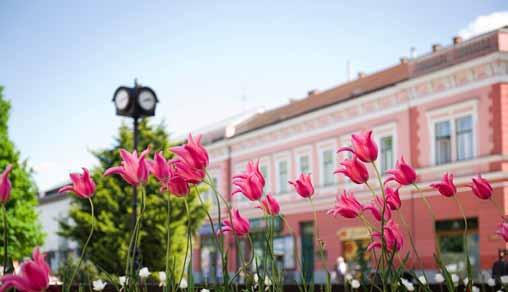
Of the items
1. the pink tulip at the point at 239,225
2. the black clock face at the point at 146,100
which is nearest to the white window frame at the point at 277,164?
the black clock face at the point at 146,100

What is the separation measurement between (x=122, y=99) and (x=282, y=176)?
23.6 metres

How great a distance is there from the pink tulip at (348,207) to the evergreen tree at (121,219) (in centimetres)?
1711

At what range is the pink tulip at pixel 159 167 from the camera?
313cm

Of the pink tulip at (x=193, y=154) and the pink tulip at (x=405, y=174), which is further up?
the pink tulip at (x=193, y=154)

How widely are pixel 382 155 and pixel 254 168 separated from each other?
2813 cm

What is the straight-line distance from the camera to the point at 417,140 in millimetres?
29031

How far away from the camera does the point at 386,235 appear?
3457mm

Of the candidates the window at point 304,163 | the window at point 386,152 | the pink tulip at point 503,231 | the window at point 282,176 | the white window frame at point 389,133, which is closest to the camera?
the pink tulip at point 503,231

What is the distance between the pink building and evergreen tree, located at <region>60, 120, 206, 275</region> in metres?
2.68

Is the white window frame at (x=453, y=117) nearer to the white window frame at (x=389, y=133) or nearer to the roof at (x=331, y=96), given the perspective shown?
the white window frame at (x=389, y=133)

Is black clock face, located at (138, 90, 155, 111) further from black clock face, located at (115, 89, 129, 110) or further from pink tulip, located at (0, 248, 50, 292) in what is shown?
pink tulip, located at (0, 248, 50, 292)

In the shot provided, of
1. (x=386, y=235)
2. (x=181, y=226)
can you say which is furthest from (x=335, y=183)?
(x=386, y=235)

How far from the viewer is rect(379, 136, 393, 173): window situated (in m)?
30.5

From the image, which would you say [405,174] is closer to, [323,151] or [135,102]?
[135,102]
